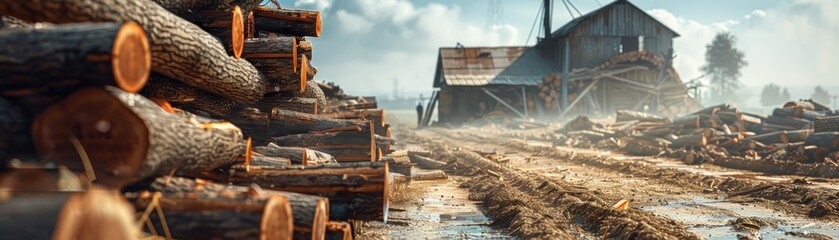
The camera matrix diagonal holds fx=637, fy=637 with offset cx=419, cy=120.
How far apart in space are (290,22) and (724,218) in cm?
588

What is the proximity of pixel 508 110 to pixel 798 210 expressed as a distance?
27351mm

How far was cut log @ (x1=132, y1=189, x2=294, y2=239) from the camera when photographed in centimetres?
374

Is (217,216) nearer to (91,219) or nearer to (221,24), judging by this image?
(91,219)

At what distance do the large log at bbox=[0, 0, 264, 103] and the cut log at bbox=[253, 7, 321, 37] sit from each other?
5.92ft

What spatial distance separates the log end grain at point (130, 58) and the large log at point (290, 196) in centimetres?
66

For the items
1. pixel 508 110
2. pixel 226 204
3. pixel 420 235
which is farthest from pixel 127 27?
pixel 508 110

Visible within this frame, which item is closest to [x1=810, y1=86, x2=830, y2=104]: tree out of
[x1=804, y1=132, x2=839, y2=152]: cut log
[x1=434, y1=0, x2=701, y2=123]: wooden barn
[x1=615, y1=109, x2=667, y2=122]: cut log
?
[x1=434, y1=0, x2=701, y2=123]: wooden barn

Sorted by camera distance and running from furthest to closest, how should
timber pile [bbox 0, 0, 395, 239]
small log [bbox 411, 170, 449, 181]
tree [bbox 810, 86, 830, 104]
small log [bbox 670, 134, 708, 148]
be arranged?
1. tree [bbox 810, 86, 830, 104]
2. small log [bbox 670, 134, 708, 148]
3. small log [bbox 411, 170, 449, 181]
4. timber pile [bbox 0, 0, 395, 239]

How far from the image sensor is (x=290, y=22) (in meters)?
8.49

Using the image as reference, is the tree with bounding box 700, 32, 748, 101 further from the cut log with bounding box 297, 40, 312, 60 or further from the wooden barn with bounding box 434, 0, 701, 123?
the cut log with bounding box 297, 40, 312, 60

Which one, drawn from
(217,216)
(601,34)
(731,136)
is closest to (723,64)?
(601,34)

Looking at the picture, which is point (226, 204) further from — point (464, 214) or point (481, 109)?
point (481, 109)

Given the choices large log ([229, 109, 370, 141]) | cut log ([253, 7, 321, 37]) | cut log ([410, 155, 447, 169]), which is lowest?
cut log ([410, 155, 447, 169])

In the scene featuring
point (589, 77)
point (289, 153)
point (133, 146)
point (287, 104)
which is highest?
point (589, 77)
